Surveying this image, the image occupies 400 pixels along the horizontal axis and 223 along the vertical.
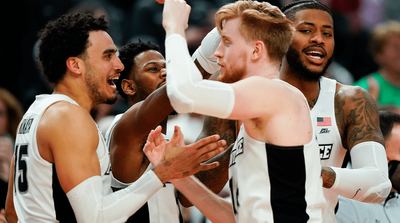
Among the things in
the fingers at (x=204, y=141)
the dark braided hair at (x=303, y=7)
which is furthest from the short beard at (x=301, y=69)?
the fingers at (x=204, y=141)

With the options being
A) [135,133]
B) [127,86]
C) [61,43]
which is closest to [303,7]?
[127,86]

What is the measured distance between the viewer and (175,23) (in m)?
2.70

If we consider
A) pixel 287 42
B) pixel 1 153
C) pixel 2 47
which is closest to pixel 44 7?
pixel 2 47

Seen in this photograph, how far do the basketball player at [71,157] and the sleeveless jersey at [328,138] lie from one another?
1.02 m

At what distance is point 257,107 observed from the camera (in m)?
2.50

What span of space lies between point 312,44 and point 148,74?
4.33 ft

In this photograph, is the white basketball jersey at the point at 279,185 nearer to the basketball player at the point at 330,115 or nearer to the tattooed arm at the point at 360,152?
the tattooed arm at the point at 360,152

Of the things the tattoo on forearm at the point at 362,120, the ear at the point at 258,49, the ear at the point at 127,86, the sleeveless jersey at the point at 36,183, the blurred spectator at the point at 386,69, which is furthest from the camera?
the blurred spectator at the point at 386,69

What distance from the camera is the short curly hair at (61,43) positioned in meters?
3.20

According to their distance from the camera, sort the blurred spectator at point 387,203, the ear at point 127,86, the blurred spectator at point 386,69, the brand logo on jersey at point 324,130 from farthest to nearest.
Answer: the blurred spectator at point 386,69
the blurred spectator at point 387,203
the ear at point 127,86
the brand logo on jersey at point 324,130

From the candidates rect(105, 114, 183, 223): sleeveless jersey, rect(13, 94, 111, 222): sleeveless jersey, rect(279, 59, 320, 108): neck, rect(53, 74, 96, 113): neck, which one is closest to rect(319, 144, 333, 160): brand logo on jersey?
rect(279, 59, 320, 108): neck

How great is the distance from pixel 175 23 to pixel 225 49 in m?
0.34

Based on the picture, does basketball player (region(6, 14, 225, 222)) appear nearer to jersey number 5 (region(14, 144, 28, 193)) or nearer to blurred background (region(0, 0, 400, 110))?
jersey number 5 (region(14, 144, 28, 193))

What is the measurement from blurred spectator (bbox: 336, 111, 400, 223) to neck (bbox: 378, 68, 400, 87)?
222 centimetres
